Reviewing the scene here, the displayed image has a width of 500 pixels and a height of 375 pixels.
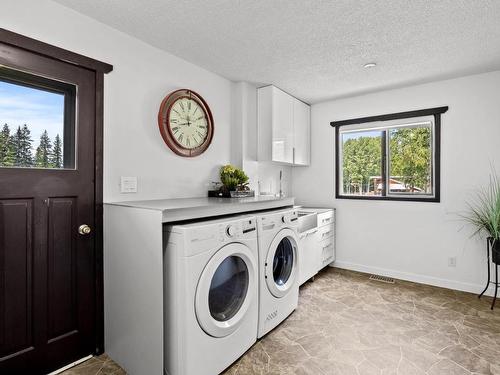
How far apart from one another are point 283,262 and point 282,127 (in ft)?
5.37

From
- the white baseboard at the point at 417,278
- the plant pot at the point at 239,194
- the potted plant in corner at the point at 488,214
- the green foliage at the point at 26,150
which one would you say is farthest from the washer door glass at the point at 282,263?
the potted plant in corner at the point at 488,214

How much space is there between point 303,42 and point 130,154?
1635 mm

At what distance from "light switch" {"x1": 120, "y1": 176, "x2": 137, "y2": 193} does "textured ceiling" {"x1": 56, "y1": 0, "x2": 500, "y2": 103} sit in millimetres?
1110

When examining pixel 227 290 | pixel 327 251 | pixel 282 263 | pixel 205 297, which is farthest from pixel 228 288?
pixel 327 251

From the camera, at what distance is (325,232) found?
11.4 ft

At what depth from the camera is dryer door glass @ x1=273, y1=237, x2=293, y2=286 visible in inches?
94.8

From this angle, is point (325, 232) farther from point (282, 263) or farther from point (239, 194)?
point (239, 194)

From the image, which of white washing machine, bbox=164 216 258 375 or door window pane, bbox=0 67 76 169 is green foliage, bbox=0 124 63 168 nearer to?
door window pane, bbox=0 67 76 169

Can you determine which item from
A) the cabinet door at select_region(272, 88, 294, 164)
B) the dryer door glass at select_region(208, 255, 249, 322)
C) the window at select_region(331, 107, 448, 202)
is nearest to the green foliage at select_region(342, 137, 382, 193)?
the window at select_region(331, 107, 448, 202)

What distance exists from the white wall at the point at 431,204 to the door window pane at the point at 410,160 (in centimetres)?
19

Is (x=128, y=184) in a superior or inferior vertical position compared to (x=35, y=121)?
inferior

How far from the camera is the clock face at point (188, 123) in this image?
242cm

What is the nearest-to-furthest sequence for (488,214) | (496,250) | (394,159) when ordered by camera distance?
1. (496,250)
2. (488,214)
3. (394,159)

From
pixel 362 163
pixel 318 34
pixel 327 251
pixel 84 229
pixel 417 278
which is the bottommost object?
pixel 417 278
